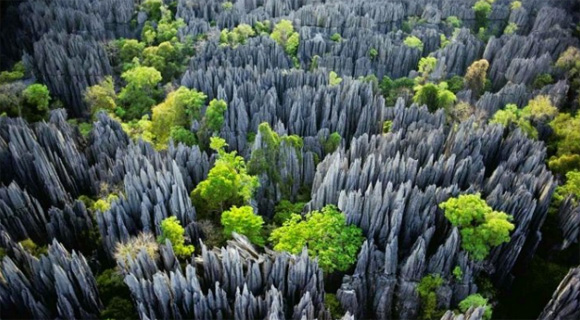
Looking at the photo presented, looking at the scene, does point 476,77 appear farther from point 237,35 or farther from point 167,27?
point 167,27

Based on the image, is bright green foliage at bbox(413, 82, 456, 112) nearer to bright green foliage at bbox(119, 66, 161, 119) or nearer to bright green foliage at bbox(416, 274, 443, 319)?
bright green foliage at bbox(416, 274, 443, 319)

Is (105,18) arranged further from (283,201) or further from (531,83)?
(531,83)

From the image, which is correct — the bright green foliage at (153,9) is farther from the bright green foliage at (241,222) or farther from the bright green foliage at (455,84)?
the bright green foliage at (241,222)

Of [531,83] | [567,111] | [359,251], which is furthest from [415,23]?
[359,251]

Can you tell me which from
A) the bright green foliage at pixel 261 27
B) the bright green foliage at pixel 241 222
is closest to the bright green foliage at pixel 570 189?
the bright green foliage at pixel 241 222

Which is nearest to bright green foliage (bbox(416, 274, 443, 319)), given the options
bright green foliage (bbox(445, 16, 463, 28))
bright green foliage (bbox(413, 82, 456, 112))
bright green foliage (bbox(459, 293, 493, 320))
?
bright green foliage (bbox(459, 293, 493, 320))
